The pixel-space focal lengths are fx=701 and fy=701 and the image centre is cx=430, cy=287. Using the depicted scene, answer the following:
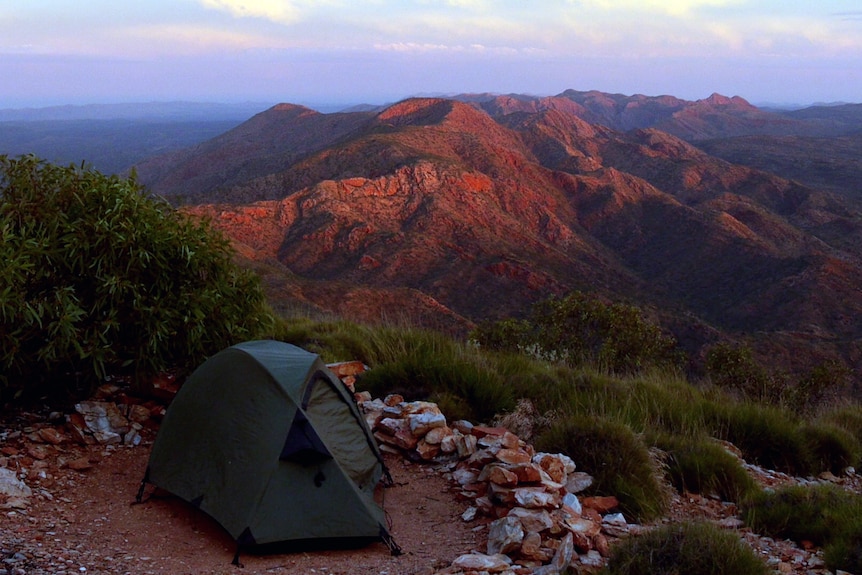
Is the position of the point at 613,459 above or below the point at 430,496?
above

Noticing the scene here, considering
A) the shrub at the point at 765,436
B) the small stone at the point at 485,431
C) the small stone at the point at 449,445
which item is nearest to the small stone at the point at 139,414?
the small stone at the point at 449,445

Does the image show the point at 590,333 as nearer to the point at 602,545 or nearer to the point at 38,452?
the point at 602,545

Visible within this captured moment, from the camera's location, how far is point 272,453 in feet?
16.8

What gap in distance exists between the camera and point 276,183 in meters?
54.7

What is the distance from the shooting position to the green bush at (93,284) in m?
5.90

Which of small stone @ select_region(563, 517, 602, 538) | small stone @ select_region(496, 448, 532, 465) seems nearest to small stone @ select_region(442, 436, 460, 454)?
small stone @ select_region(496, 448, 532, 465)

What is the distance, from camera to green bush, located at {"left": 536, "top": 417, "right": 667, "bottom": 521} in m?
5.64

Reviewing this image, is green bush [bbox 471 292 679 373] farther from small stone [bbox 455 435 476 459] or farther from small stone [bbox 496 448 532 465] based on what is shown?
small stone [bbox 496 448 532 465]

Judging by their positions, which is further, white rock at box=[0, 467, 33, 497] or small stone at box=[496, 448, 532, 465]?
small stone at box=[496, 448, 532, 465]

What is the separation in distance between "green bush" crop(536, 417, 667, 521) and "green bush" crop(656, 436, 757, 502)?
0.46 metres

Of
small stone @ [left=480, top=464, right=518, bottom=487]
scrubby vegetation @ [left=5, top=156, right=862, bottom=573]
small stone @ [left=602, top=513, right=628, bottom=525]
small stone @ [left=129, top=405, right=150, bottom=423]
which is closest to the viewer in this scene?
small stone @ [left=602, top=513, right=628, bottom=525]

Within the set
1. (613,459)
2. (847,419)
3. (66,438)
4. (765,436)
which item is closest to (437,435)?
(613,459)

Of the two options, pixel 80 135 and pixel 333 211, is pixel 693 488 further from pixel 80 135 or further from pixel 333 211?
pixel 80 135

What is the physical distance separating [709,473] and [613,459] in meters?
1.06
